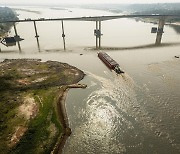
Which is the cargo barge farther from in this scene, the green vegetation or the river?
the green vegetation

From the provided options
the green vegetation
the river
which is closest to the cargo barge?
the river

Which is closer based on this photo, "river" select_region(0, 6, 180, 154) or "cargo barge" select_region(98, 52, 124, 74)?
"river" select_region(0, 6, 180, 154)

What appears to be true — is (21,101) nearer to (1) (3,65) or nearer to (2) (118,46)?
(1) (3,65)

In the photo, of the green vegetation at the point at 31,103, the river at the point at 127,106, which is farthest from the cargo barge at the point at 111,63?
the green vegetation at the point at 31,103

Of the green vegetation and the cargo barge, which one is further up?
the cargo barge

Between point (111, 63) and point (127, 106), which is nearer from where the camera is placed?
point (127, 106)

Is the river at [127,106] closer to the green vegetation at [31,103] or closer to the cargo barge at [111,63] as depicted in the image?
the cargo barge at [111,63]

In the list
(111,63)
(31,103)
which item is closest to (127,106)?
(31,103)

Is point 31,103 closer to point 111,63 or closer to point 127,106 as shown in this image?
point 127,106

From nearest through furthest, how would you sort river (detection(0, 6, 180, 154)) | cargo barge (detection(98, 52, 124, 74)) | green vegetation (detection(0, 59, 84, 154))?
1. green vegetation (detection(0, 59, 84, 154))
2. river (detection(0, 6, 180, 154))
3. cargo barge (detection(98, 52, 124, 74))
